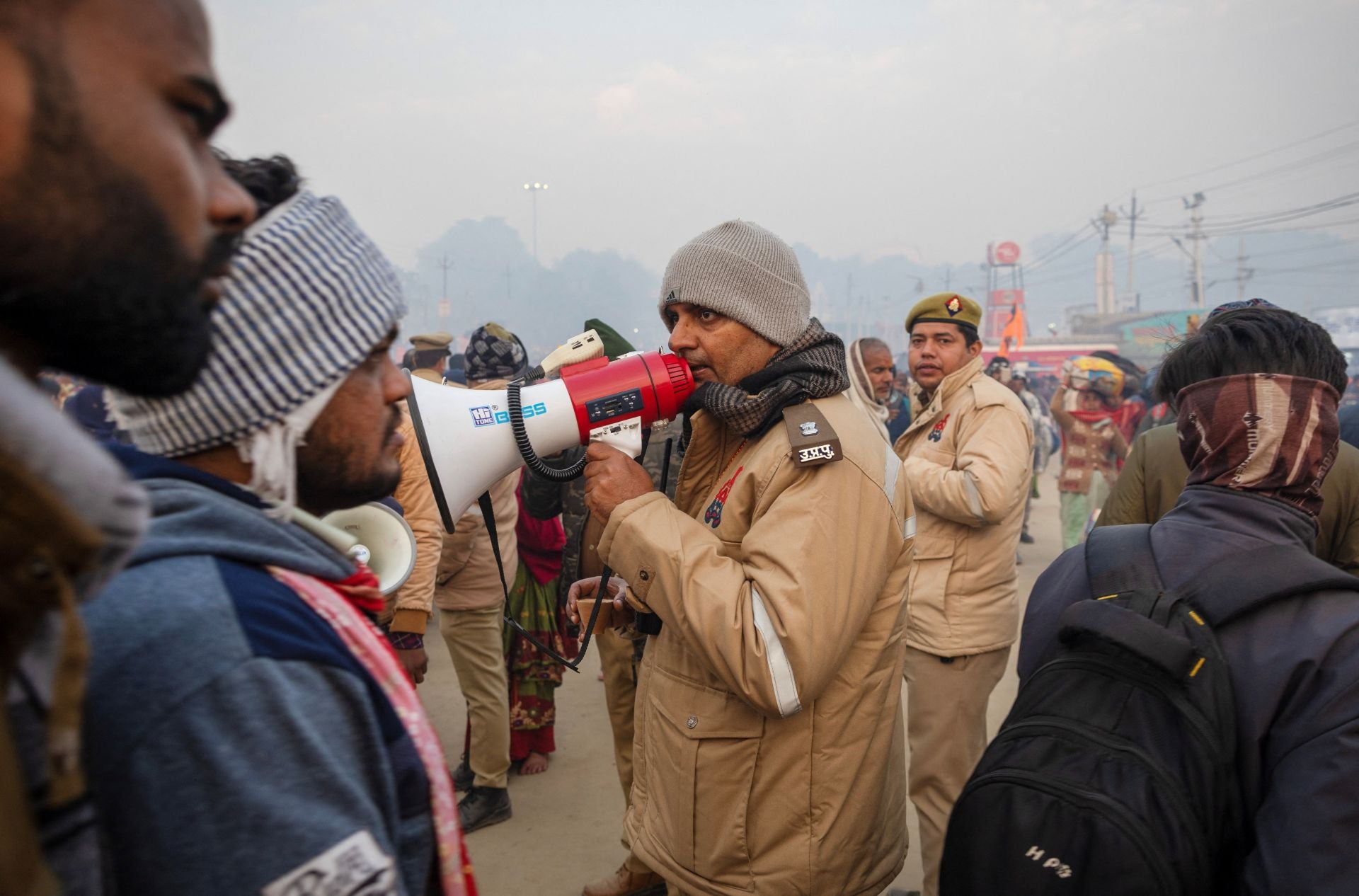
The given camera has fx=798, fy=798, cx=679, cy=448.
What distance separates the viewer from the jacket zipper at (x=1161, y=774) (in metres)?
1.15

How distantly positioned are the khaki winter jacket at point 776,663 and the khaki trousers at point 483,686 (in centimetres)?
186

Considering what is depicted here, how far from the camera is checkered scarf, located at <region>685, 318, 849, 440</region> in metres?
1.85

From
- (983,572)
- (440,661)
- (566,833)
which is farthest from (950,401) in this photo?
(440,661)

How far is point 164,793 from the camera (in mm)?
671

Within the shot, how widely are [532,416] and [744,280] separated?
63cm

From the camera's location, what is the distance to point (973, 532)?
317 centimetres

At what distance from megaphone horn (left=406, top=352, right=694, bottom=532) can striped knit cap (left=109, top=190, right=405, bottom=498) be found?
2.43 feet

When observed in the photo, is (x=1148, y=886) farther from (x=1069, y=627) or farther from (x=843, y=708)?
(x=843, y=708)

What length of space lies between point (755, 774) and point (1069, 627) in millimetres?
809

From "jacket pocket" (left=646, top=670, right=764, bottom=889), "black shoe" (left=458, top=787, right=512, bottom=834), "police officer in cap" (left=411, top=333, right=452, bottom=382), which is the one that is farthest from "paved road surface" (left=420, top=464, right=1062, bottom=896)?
"police officer in cap" (left=411, top=333, right=452, bottom=382)

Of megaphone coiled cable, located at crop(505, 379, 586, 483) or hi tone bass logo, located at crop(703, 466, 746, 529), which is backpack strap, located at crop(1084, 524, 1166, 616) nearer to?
hi tone bass logo, located at crop(703, 466, 746, 529)

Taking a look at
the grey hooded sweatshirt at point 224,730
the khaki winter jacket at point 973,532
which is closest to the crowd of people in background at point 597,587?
the grey hooded sweatshirt at point 224,730

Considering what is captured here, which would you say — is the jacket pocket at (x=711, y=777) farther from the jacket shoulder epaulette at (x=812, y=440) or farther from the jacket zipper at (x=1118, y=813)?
the jacket zipper at (x=1118, y=813)

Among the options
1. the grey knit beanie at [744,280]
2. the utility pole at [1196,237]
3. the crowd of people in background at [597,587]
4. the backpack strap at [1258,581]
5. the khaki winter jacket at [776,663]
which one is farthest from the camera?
the utility pole at [1196,237]
